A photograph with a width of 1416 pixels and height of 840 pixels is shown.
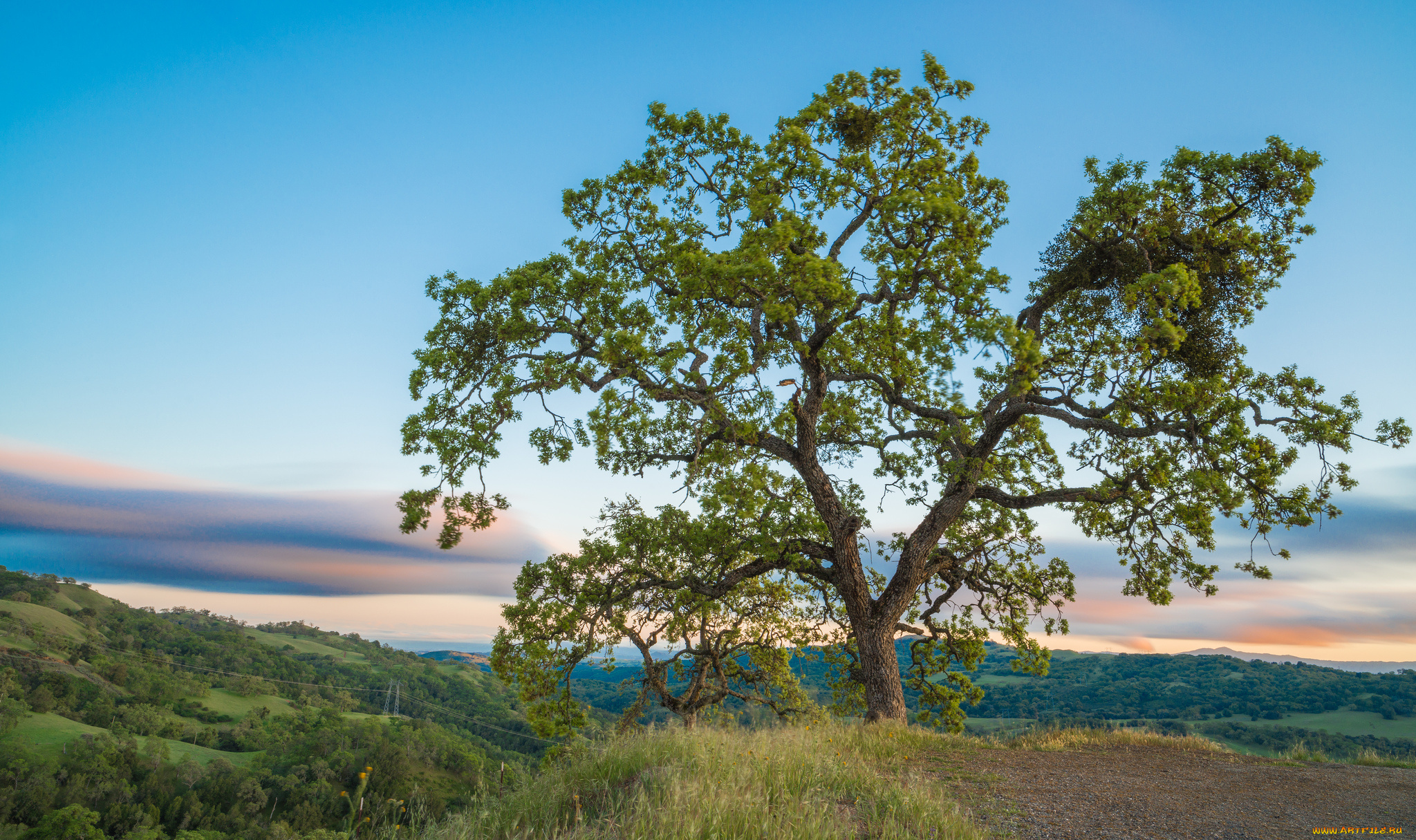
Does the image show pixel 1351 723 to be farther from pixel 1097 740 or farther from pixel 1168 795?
pixel 1168 795

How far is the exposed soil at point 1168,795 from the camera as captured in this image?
6.30 metres

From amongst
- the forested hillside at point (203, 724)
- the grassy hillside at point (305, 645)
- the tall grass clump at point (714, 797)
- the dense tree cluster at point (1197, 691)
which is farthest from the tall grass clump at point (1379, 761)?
the grassy hillside at point (305, 645)

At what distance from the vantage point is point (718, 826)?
187 inches

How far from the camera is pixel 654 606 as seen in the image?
49.2 feet

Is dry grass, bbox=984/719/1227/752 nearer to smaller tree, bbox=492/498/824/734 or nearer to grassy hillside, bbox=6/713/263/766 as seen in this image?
smaller tree, bbox=492/498/824/734

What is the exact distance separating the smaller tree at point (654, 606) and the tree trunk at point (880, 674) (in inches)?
102

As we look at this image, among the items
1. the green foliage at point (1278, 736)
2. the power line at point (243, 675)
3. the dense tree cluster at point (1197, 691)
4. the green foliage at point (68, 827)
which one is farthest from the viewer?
the power line at point (243, 675)

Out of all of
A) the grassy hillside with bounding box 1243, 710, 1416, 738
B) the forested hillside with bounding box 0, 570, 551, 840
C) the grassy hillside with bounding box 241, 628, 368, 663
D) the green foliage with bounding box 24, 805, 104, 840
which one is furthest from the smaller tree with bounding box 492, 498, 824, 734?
the grassy hillside with bounding box 241, 628, 368, 663

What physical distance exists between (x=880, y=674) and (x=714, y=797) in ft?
31.3

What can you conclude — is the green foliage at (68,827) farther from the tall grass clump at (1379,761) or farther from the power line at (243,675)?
the tall grass clump at (1379,761)

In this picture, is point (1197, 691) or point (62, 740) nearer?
point (1197, 691)

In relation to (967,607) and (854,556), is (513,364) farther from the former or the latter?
(967,607)

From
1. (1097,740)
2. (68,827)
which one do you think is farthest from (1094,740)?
(68,827)

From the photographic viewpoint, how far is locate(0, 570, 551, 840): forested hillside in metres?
79.4
